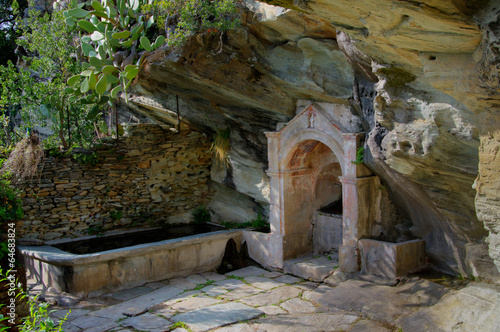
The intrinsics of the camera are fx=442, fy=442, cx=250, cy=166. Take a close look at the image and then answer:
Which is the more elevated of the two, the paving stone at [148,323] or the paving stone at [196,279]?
the paving stone at [196,279]

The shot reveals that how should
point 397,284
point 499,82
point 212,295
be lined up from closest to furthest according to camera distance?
point 499,82, point 397,284, point 212,295

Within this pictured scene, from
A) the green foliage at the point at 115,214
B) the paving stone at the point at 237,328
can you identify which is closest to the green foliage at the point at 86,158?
the green foliage at the point at 115,214

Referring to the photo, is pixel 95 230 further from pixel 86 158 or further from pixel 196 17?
pixel 196 17

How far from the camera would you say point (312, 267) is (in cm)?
797

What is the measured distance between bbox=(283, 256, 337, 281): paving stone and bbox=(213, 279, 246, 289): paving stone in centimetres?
99

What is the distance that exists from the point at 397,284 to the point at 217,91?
16.2ft

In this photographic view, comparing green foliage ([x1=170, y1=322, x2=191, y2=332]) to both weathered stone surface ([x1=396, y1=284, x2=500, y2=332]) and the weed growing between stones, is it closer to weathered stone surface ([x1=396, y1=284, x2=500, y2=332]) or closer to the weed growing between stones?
weathered stone surface ([x1=396, y1=284, x2=500, y2=332])

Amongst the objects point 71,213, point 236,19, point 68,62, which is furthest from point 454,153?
point 68,62

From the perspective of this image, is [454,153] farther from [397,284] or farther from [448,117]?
[397,284]

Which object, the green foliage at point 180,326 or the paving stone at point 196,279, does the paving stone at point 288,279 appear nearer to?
the paving stone at point 196,279

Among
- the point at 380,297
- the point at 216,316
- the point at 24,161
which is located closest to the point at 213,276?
the point at 216,316

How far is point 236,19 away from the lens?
7551mm

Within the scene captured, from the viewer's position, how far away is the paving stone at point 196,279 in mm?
8266

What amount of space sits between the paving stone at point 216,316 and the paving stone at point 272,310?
0.32 ft
